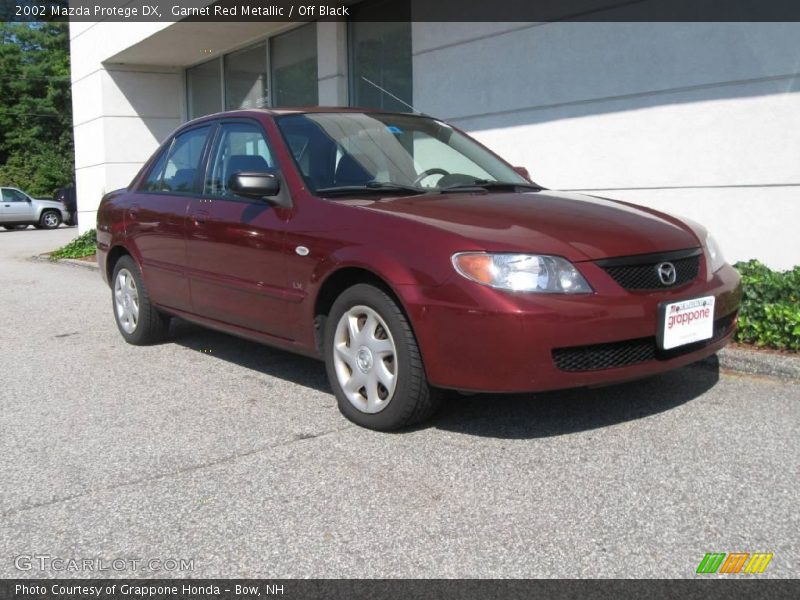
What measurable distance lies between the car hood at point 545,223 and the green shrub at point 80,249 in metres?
11.2

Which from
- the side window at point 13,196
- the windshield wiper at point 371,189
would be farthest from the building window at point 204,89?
the side window at point 13,196

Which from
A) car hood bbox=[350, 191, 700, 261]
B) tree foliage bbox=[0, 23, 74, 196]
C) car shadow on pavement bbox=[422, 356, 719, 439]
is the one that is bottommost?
car shadow on pavement bbox=[422, 356, 719, 439]

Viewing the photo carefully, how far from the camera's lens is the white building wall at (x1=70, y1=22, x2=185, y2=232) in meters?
15.7

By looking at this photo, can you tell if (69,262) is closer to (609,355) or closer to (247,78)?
(247,78)

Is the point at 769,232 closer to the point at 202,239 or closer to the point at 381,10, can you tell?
the point at 202,239

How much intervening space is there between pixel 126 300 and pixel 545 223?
12.2 ft

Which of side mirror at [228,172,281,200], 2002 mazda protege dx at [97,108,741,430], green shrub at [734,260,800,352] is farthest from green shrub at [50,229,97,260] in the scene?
green shrub at [734,260,800,352]

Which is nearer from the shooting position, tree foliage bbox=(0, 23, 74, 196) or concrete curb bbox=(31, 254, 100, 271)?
concrete curb bbox=(31, 254, 100, 271)

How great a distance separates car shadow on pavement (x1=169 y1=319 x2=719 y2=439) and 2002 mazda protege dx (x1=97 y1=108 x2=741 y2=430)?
1.30ft

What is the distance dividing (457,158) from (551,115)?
3.07 metres

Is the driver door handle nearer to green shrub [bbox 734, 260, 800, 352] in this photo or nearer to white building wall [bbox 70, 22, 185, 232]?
green shrub [bbox 734, 260, 800, 352]

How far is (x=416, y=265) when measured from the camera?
12.1ft

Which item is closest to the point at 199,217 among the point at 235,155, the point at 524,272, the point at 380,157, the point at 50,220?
the point at 235,155
